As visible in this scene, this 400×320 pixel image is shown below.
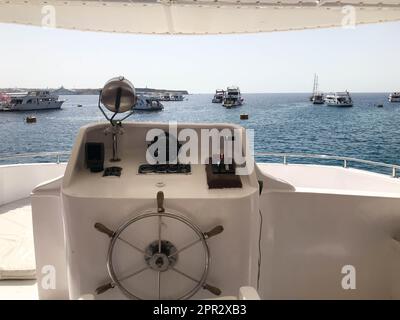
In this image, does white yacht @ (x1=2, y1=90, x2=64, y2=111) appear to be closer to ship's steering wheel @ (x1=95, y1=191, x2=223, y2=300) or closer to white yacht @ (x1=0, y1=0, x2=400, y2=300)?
white yacht @ (x1=0, y1=0, x2=400, y2=300)

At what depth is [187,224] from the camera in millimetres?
1340

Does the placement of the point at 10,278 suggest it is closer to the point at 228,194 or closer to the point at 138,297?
the point at 138,297

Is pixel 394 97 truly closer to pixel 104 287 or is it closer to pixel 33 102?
pixel 33 102

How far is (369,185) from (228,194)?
3438 millimetres

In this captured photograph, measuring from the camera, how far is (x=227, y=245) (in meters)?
Answer: 1.41

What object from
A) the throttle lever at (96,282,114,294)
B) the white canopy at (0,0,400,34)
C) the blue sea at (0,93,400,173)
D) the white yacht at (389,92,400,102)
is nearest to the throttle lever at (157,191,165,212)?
the throttle lever at (96,282,114,294)

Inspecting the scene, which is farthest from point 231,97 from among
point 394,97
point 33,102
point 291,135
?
point 394,97

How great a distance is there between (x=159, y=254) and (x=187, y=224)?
0.16 meters

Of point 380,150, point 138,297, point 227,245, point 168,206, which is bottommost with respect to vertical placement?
point 380,150

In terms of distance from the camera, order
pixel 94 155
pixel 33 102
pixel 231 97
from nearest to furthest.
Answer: pixel 94 155 → pixel 33 102 → pixel 231 97

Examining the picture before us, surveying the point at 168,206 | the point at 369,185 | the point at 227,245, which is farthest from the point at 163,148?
the point at 369,185

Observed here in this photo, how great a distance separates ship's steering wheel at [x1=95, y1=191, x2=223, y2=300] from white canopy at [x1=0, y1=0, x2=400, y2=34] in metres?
1.81

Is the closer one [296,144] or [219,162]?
[219,162]

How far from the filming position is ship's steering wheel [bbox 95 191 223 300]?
133cm
